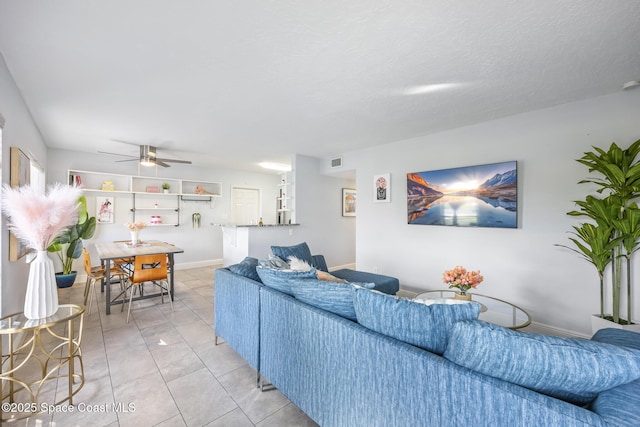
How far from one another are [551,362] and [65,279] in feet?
20.7

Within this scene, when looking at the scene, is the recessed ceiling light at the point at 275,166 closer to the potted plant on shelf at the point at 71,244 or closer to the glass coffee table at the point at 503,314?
the potted plant on shelf at the point at 71,244

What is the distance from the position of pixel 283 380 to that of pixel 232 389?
1.73ft

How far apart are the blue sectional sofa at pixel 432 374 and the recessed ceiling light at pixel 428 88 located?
2.09 meters

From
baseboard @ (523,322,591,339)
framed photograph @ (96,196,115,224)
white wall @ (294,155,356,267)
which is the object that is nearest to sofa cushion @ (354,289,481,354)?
baseboard @ (523,322,591,339)

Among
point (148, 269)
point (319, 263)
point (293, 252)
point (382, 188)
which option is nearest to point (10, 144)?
point (148, 269)

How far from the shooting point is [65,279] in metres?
4.62

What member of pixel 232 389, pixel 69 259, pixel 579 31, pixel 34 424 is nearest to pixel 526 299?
pixel 579 31

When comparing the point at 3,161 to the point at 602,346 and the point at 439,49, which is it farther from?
the point at 602,346

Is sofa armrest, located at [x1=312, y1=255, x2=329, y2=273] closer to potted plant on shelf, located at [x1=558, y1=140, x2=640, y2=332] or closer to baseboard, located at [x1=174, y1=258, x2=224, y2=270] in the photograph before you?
potted plant on shelf, located at [x1=558, y1=140, x2=640, y2=332]

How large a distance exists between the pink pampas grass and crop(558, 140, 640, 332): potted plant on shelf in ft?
13.9

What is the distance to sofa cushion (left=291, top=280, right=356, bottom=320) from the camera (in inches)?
60.0

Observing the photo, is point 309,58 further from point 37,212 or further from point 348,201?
point 348,201

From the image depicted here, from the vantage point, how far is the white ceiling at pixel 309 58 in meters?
1.61

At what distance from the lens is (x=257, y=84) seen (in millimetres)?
2500
